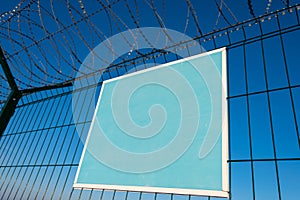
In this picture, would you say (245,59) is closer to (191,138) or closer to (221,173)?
(191,138)

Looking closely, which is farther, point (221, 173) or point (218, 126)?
point (218, 126)

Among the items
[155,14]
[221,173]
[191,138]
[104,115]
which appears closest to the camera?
[221,173]

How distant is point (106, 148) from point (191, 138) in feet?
9.05

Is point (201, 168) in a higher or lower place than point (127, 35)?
lower

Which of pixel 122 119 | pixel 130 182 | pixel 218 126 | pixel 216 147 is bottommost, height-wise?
pixel 130 182

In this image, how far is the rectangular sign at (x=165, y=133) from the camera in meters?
5.27

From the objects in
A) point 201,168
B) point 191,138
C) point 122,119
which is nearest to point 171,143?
point 191,138

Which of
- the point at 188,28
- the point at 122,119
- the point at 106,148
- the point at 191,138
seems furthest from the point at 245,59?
the point at 106,148

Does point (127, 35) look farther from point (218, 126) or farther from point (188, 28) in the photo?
point (218, 126)

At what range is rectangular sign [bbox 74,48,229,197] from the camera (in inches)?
207

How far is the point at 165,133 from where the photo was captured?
251 inches

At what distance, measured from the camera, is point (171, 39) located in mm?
6133

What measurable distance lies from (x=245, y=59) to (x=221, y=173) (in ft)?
9.51

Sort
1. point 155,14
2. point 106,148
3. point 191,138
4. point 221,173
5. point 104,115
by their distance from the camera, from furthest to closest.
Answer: point 104,115 < point 106,148 < point 191,138 < point 155,14 < point 221,173
